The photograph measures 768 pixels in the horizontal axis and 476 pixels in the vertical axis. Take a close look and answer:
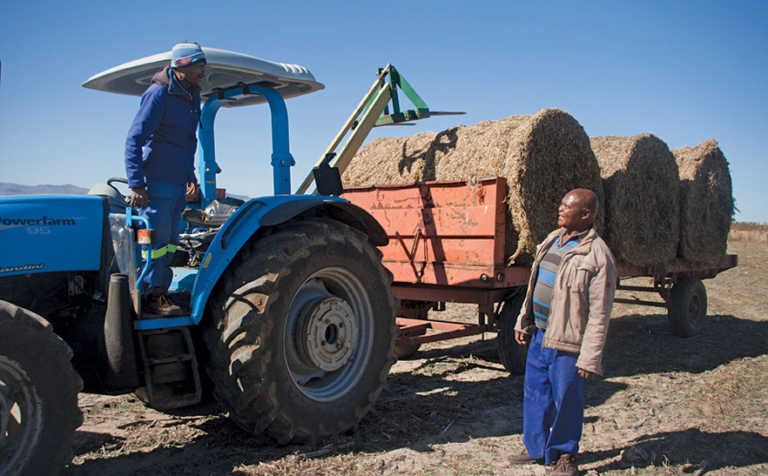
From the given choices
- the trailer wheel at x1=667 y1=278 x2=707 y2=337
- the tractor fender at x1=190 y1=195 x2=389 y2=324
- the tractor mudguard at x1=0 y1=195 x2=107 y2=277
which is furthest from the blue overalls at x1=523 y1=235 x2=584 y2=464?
the trailer wheel at x1=667 y1=278 x2=707 y2=337

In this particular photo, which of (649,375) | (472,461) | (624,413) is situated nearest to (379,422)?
(472,461)

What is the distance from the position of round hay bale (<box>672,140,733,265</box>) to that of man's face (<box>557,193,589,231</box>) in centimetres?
527

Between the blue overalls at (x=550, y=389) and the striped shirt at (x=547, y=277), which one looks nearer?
the blue overalls at (x=550, y=389)

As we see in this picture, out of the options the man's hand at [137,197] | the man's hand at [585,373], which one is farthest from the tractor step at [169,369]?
the man's hand at [585,373]

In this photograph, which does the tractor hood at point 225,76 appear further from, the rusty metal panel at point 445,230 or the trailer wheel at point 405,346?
the trailer wheel at point 405,346

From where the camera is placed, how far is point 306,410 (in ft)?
12.1

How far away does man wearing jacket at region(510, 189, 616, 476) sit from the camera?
3.44 m

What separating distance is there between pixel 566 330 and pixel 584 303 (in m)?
0.19

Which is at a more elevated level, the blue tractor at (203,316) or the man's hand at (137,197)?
the man's hand at (137,197)

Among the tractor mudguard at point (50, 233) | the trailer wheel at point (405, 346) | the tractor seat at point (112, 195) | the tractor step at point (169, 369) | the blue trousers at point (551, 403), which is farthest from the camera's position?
the trailer wheel at point (405, 346)

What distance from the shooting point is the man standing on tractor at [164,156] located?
138 inches

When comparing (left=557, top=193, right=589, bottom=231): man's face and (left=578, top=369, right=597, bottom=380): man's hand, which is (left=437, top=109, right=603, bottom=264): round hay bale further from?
(left=578, top=369, right=597, bottom=380): man's hand

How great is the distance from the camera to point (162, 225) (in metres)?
3.65

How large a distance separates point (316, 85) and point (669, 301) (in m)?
6.32
